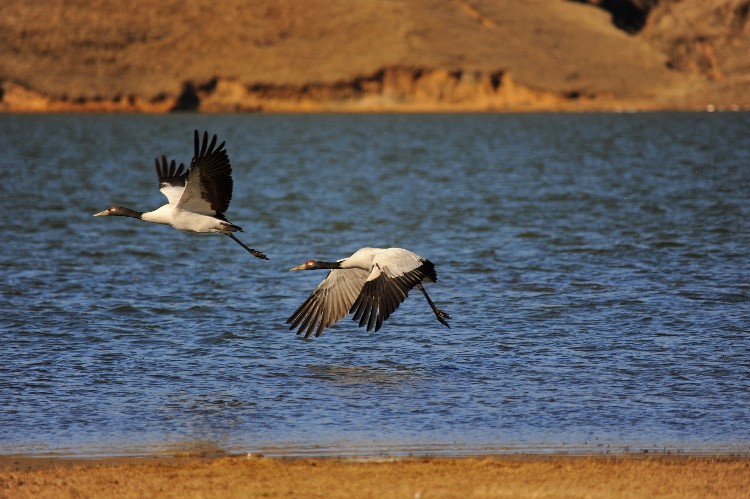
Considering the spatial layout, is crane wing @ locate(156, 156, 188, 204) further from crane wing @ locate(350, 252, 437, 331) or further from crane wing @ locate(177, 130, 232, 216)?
crane wing @ locate(350, 252, 437, 331)

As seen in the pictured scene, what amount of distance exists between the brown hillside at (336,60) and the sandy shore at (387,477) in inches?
3392

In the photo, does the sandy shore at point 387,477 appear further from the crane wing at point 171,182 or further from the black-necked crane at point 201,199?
the crane wing at point 171,182

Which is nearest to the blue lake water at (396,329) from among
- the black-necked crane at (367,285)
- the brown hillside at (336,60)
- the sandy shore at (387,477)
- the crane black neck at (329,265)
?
the sandy shore at (387,477)

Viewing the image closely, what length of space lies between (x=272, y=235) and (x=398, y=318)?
383 inches

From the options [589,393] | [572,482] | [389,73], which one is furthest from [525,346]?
[389,73]

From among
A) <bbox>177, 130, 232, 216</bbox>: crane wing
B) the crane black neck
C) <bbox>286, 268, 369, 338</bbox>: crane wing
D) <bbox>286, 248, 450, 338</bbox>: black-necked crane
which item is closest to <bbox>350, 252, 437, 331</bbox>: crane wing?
Result: <bbox>286, 248, 450, 338</bbox>: black-necked crane

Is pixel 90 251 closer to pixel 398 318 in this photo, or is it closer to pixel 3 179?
pixel 398 318

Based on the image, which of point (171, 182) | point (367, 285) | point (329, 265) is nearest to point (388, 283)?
point (367, 285)

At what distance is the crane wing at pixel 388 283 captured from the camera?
998cm

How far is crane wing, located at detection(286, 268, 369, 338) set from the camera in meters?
11.1

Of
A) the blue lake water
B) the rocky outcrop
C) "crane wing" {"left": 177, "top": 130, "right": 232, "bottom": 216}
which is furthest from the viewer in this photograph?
the rocky outcrop

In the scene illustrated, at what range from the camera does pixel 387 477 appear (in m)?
7.31

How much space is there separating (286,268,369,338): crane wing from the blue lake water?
1.72ft

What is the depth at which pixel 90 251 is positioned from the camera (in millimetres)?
20078
